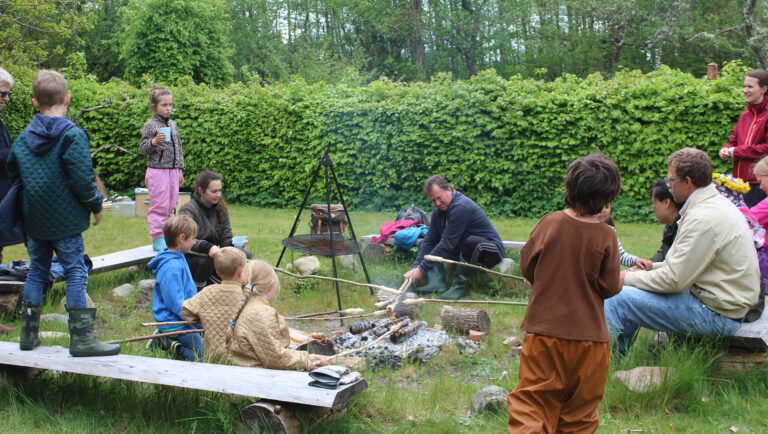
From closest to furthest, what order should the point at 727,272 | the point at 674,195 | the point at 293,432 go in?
the point at 293,432 → the point at 727,272 → the point at 674,195

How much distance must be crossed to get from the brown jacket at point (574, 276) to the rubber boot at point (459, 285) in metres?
3.21

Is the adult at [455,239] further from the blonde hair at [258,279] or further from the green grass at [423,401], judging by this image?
the blonde hair at [258,279]

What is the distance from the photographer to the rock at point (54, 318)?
15.5ft

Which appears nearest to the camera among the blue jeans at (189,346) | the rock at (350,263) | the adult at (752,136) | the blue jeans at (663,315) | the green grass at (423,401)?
the green grass at (423,401)

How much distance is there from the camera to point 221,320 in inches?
137

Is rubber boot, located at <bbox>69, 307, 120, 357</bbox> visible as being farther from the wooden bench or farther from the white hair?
the white hair

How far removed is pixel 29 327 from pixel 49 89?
1.33 metres

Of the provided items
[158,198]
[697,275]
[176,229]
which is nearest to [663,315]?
[697,275]

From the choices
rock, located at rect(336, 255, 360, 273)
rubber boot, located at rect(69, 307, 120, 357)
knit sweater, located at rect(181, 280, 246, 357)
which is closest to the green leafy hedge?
rock, located at rect(336, 255, 360, 273)

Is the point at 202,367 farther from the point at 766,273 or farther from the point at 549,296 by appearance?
the point at 766,273

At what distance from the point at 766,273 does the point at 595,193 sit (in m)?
2.33

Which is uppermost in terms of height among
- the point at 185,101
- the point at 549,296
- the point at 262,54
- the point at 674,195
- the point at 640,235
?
the point at 262,54

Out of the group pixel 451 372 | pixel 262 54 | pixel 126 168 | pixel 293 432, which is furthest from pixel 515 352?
pixel 262 54

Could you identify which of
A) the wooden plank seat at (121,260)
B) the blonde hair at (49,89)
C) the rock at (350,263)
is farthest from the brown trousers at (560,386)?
the wooden plank seat at (121,260)
